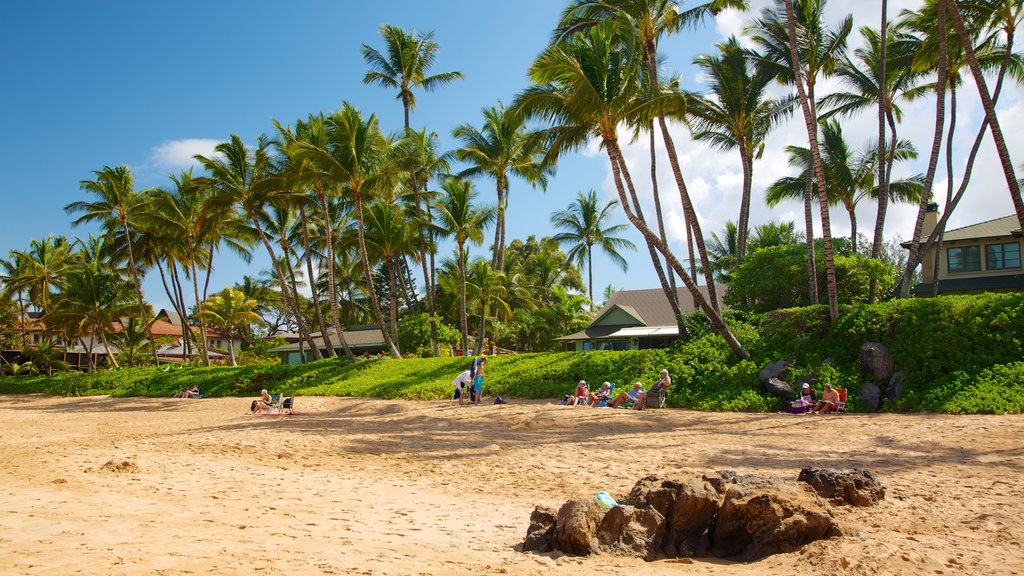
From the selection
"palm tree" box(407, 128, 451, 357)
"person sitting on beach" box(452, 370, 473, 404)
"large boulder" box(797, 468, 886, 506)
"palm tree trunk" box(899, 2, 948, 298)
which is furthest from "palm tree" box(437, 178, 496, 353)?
"large boulder" box(797, 468, 886, 506)

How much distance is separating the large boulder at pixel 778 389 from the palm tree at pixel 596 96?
1750mm

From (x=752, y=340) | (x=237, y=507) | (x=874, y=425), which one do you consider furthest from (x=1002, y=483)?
(x=752, y=340)

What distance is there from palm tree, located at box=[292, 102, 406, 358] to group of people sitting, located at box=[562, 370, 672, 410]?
502 inches

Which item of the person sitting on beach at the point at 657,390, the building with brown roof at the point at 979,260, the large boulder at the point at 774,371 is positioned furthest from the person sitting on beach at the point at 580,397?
the building with brown roof at the point at 979,260

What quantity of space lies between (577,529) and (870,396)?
1196 centimetres

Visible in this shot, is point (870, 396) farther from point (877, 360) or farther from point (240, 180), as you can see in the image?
point (240, 180)

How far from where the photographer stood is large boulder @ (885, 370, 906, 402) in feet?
49.0

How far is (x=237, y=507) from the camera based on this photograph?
22.3ft

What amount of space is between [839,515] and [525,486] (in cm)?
356

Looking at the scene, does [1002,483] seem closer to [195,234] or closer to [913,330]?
[913,330]

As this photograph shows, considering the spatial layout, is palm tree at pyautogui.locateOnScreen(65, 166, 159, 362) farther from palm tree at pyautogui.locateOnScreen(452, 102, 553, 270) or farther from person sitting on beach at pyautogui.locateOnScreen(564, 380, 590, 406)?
person sitting on beach at pyautogui.locateOnScreen(564, 380, 590, 406)

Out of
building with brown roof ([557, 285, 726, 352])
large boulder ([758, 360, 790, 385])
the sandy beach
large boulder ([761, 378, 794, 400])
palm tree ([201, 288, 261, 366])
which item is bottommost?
the sandy beach

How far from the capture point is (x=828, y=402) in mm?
14500

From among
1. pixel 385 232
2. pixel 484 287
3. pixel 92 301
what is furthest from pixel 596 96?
pixel 92 301
